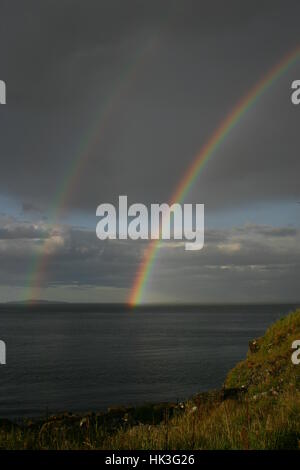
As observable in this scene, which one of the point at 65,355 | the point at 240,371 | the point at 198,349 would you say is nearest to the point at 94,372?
the point at 65,355

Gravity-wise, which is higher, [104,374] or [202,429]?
[104,374]

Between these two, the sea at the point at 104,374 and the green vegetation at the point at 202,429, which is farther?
the sea at the point at 104,374

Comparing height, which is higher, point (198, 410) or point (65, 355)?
point (65, 355)

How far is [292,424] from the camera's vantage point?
870cm

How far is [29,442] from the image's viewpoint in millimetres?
8305

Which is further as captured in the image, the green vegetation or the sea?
the sea

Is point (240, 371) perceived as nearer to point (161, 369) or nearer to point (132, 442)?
point (132, 442)

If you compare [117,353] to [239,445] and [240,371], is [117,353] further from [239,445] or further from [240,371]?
[239,445]

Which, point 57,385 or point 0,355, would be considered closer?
point 57,385

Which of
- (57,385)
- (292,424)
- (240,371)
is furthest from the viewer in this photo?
(57,385)

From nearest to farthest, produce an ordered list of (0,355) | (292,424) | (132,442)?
1. (132,442)
2. (292,424)
3. (0,355)

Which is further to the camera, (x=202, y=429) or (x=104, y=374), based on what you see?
(x=104, y=374)
